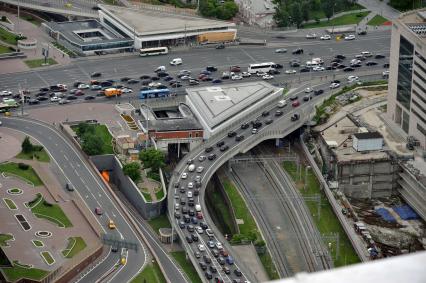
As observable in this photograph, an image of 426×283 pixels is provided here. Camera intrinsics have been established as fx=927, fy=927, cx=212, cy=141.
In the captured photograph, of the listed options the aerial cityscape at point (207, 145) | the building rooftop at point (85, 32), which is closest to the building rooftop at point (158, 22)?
the aerial cityscape at point (207, 145)

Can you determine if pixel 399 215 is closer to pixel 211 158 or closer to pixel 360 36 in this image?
pixel 211 158

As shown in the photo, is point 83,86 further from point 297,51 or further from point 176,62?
point 297,51

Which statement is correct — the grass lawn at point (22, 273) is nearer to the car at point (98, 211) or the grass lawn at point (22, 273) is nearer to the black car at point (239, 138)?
the car at point (98, 211)

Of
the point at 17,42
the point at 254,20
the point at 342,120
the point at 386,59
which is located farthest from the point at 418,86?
the point at 17,42

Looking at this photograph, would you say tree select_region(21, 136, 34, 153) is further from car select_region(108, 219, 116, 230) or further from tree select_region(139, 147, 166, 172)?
car select_region(108, 219, 116, 230)

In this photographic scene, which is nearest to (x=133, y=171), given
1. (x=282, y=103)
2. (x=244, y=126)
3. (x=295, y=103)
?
(x=244, y=126)

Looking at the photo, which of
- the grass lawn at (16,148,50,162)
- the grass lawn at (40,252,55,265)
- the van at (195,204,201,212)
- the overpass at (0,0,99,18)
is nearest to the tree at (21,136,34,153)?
the grass lawn at (16,148,50,162)

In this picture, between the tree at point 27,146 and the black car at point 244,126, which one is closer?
the tree at point 27,146
